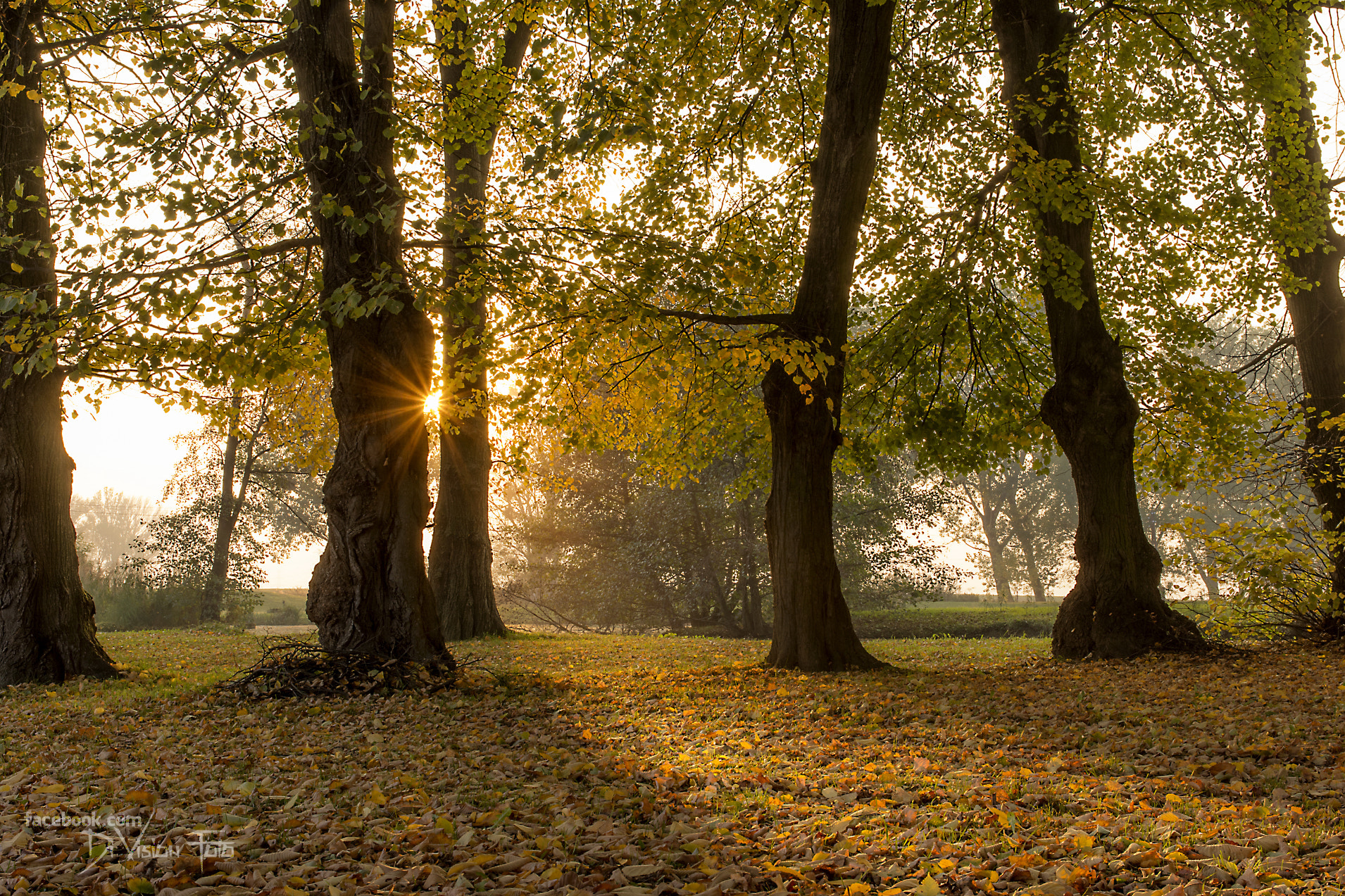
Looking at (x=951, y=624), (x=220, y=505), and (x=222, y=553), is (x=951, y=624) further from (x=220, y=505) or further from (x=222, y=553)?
(x=220, y=505)

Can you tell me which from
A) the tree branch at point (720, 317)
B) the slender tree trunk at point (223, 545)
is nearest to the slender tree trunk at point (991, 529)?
the slender tree trunk at point (223, 545)

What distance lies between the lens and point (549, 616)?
25.9 meters

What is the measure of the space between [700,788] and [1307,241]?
10.4 metres

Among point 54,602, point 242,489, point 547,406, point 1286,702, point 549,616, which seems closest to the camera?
point 1286,702

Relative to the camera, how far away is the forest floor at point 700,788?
9.86ft

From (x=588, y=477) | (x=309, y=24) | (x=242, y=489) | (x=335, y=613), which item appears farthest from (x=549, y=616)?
(x=309, y=24)

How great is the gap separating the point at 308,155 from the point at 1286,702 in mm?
9114

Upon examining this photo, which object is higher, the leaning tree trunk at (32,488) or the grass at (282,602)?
the leaning tree trunk at (32,488)

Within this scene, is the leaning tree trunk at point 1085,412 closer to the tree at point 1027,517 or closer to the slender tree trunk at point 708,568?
the slender tree trunk at point 708,568

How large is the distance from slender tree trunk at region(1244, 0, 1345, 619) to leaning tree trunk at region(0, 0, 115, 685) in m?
13.0

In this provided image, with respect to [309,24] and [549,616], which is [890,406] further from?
[549,616]

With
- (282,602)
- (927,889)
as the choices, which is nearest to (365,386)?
(927,889)

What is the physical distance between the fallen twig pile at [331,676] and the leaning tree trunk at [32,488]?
2.21 m

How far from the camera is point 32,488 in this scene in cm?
824
